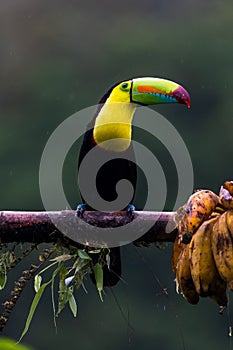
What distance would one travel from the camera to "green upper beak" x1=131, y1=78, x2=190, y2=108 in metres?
2.97

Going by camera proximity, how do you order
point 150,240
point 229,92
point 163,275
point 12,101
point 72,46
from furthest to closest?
1. point 72,46
2. point 12,101
3. point 229,92
4. point 163,275
5. point 150,240

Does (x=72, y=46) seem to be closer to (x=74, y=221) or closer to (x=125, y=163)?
(x=125, y=163)

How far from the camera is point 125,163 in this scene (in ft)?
10.5

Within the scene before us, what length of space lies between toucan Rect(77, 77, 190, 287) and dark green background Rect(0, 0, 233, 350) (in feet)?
16.9

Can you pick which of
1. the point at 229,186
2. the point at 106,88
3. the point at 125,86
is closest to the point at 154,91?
the point at 125,86

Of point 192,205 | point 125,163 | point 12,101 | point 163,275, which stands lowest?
point 163,275

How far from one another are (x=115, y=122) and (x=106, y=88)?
845 centimetres

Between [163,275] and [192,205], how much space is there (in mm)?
7970

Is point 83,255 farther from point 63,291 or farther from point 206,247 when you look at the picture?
point 206,247

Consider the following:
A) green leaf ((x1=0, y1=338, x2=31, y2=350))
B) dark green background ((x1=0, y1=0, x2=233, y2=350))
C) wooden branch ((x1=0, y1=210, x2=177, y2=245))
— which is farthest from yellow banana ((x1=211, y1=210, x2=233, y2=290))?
dark green background ((x1=0, y1=0, x2=233, y2=350))

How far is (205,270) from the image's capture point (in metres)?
1.84

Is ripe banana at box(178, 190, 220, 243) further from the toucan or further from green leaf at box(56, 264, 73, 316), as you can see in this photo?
the toucan

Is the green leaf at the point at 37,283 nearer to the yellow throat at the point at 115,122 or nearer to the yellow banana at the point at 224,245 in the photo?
the yellow banana at the point at 224,245

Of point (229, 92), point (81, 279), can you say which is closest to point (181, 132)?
point (229, 92)
